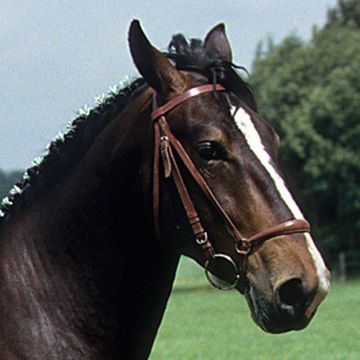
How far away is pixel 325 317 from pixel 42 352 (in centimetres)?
2168

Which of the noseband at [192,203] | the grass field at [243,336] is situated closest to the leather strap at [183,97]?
the noseband at [192,203]

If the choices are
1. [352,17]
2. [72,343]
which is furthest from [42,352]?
[352,17]

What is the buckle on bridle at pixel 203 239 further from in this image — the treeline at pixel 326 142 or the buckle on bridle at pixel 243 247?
the treeline at pixel 326 142

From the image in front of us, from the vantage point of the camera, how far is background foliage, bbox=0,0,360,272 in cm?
4603

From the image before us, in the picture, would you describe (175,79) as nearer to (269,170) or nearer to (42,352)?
(269,170)

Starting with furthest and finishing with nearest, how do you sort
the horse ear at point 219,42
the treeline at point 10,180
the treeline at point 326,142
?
the treeline at point 326,142
the treeline at point 10,180
the horse ear at point 219,42

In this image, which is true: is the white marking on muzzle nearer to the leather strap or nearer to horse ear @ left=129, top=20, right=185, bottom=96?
the leather strap

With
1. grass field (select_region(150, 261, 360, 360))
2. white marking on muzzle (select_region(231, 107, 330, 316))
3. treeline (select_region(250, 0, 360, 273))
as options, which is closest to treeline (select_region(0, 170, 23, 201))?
white marking on muzzle (select_region(231, 107, 330, 316))

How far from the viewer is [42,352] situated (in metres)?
3.58

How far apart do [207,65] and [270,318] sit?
3.61 feet

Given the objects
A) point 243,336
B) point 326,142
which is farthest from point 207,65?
point 326,142

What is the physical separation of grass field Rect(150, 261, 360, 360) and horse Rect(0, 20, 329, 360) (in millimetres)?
11724

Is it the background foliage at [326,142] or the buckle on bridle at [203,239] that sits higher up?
the buckle on bridle at [203,239]

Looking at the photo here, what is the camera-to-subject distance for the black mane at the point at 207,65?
3.75m
